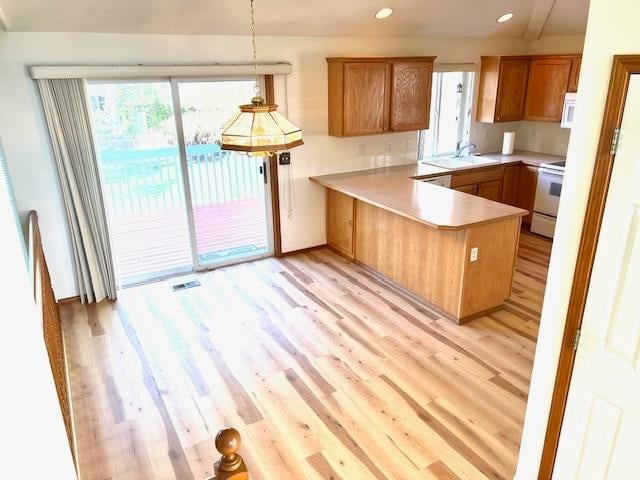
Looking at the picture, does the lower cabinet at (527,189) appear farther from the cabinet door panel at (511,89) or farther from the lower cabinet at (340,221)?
the lower cabinet at (340,221)

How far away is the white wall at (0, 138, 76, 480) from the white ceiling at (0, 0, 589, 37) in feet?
10.1

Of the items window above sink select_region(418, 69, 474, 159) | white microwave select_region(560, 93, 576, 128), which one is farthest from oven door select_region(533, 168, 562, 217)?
window above sink select_region(418, 69, 474, 159)

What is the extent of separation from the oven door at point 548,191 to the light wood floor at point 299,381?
4.23ft

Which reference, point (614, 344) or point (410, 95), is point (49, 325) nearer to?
point (614, 344)

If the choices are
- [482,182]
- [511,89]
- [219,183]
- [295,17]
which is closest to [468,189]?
[482,182]

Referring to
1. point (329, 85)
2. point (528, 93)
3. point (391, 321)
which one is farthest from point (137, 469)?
point (528, 93)

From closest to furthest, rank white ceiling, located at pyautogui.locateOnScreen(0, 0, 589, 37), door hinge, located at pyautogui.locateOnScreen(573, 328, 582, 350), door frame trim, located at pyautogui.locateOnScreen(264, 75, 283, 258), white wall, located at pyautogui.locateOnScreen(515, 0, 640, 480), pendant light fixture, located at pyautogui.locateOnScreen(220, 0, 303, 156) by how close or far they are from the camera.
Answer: white wall, located at pyautogui.locateOnScreen(515, 0, 640, 480), door hinge, located at pyautogui.locateOnScreen(573, 328, 582, 350), pendant light fixture, located at pyautogui.locateOnScreen(220, 0, 303, 156), white ceiling, located at pyautogui.locateOnScreen(0, 0, 589, 37), door frame trim, located at pyautogui.locateOnScreen(264, 75, 283, 258)

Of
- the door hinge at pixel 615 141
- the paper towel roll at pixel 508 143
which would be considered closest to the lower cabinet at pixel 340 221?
the paper towel roll at pixel 508 143

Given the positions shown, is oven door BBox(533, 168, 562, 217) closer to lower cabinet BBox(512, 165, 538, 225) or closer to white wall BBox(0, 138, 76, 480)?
lower cabinet BBox(512, 165, 538, 225)

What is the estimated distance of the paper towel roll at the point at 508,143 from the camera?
6.23 meters

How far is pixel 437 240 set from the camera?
3.93 m

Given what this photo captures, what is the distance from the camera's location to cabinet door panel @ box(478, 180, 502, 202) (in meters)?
5.75

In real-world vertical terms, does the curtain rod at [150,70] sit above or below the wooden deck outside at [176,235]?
above

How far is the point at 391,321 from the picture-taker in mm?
3953
